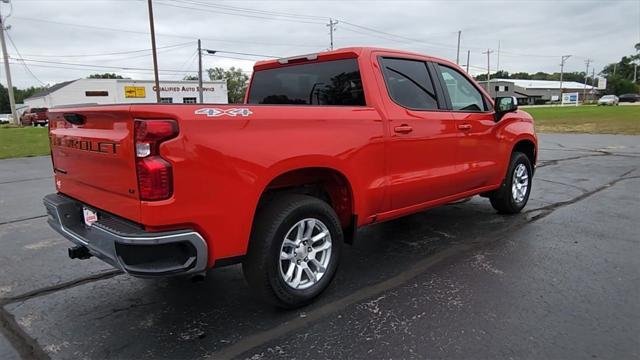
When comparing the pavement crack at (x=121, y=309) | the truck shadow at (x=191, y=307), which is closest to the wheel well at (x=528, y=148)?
the truck shadow at (x=191, y=307)

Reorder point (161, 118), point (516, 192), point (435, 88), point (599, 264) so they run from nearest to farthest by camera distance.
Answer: point (161, 118)
point (599, 264)
point (435, 88)
point (516, 192)

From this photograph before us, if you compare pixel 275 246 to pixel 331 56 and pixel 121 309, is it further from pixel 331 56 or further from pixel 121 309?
pixel 331 56

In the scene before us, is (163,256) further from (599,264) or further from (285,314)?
(599,264)

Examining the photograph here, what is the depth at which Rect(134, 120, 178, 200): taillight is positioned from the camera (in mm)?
2582

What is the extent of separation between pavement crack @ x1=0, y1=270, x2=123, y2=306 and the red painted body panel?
2.85 feet

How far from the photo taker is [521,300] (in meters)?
3.46

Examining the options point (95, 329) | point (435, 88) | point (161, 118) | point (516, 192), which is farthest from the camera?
point (516, 192)

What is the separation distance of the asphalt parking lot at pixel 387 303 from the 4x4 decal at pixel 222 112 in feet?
4.70

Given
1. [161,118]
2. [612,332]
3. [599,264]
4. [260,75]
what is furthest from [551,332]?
[260,75]

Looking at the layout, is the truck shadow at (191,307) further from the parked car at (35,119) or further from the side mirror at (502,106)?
the parked car at (35,119)

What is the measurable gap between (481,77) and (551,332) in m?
141

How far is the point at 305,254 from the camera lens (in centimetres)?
342

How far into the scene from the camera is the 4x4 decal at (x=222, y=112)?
108 inches

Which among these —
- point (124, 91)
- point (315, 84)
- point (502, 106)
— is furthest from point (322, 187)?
point (124, 91)
